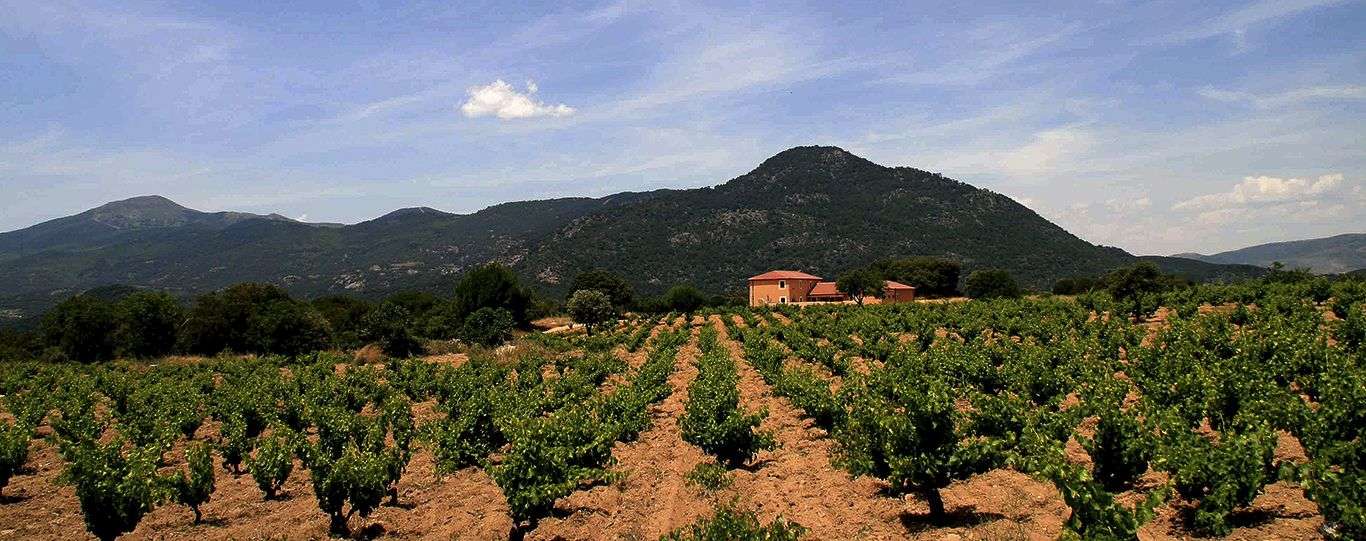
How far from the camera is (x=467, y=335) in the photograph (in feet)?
211

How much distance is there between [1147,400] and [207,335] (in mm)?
67227

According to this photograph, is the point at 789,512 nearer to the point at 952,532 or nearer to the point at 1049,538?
the point at 952,532

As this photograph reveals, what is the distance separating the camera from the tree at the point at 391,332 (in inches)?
2114

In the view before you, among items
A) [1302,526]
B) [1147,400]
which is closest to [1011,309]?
[1147,400]

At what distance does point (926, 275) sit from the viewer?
338 feet

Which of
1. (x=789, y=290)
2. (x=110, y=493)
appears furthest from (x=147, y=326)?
(x=789, y=290)

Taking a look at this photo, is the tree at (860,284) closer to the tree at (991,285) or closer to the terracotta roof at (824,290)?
the terracotta roof at (824,290)

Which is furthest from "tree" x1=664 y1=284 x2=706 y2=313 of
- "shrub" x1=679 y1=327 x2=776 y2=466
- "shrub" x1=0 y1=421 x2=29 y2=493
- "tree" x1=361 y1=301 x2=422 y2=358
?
"shrub" x1=0 y1=421 x2=29 y2=493

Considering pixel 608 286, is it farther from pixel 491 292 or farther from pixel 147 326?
pixel 147 326

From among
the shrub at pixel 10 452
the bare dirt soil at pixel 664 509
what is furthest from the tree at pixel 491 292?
the bare dirt soil at pixel 664 509

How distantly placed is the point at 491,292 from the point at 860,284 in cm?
5042

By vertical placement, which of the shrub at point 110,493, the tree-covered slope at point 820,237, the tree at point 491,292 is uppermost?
the tree-covered slope at point 820,237

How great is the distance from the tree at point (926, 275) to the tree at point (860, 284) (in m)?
3.63

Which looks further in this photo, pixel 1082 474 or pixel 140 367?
pixel 140 367
